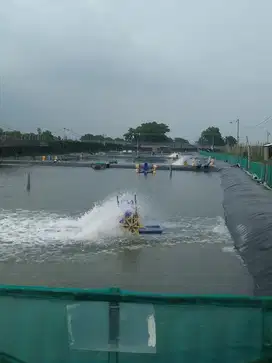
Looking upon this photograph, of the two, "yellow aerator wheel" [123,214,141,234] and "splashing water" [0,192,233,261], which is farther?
"yellow aerator wheel" [123,214,141,234]

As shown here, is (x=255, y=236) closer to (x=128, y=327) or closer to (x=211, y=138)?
(x=128, y=327)

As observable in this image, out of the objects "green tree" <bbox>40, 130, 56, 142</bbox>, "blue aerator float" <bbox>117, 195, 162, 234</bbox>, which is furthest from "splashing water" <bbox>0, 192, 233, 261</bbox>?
"green tree" <bbox>40, 130, 56, 142</bbox>

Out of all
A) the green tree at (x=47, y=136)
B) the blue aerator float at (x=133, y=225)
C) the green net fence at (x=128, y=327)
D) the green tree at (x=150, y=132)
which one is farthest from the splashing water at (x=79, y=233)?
the green tree at (x=150, y=132)

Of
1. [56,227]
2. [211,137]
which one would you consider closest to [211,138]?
[211,137]

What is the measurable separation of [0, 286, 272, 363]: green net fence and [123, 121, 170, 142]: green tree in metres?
168

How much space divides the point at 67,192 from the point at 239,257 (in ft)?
59.2

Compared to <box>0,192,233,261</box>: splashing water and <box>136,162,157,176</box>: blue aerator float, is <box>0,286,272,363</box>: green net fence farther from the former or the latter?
<box>136,162,157,176</box>: blue aerator float

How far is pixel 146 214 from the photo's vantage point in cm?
1883

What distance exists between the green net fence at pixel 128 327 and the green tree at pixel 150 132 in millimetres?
168097

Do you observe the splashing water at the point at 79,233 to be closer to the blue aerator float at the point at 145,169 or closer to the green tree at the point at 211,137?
the blue aerator float at the point at 145,169

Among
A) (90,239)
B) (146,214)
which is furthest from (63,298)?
(146,214)

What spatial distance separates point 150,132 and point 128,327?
171 metres

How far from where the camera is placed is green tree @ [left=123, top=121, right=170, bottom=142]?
563 feet

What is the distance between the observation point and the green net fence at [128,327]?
3.41m
